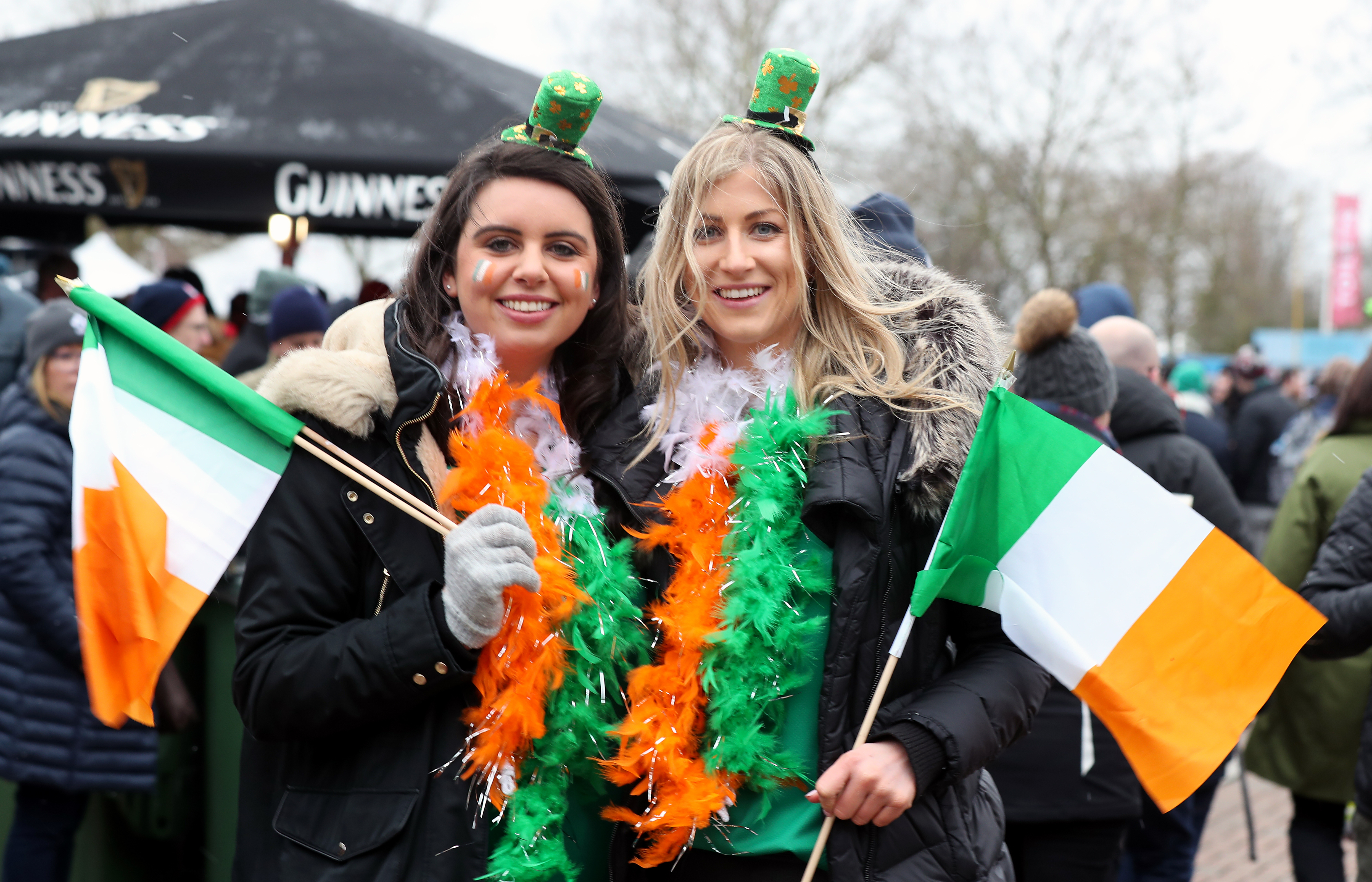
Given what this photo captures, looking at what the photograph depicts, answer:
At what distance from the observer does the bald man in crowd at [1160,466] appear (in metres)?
3.96

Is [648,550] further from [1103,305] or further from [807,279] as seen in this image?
[1103,305]

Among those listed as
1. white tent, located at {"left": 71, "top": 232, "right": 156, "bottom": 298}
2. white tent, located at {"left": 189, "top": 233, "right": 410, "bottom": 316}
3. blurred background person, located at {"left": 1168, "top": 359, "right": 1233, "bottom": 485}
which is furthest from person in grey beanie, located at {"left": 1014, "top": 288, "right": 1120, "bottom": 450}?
white tent, located at {"left": 189, "top": 233, "right": 410, "bottom": 316}

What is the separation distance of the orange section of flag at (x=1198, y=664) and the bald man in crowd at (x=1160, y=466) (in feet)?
6.35

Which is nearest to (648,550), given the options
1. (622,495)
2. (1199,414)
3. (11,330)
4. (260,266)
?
(622,495)

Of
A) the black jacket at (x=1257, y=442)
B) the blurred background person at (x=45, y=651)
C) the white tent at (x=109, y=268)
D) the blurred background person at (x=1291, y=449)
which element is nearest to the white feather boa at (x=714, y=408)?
the blurred background person at (x=45, y=651)

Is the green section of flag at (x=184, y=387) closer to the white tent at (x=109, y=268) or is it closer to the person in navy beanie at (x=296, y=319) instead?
the person in navy beanie at (x=296, y=319)

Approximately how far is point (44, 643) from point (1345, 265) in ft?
117

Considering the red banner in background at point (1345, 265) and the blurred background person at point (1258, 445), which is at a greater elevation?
the red banner in background at point (1345, 265)

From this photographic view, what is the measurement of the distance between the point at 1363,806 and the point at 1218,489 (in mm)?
1361

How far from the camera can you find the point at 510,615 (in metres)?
2.05

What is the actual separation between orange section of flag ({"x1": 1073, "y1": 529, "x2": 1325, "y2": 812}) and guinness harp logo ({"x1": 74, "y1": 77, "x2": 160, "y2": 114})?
4431 millimetres

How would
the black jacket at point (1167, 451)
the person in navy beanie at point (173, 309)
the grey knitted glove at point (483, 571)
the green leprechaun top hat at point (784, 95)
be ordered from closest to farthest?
the grey knitted glove at point (483, 571), the green leprechaun top hat at point (784, 95), the black jacket at point (1167, 451), the person in navy beanie at point (173, 309)

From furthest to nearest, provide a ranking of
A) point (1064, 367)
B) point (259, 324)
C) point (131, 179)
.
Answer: point (259, 324) → point (131, 179) → point (1064, 367)

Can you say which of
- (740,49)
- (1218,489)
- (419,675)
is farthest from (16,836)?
(740,49)
